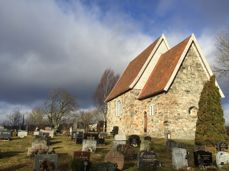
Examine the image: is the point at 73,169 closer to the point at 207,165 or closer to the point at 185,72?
the point at 207,165

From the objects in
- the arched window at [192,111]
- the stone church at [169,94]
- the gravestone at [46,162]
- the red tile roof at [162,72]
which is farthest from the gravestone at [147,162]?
the arched window at [192,111]

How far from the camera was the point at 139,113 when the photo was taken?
31.9 m

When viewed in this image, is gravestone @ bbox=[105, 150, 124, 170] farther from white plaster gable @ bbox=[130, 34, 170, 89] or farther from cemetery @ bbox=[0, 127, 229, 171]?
white plaster gable @ bbox=[130, 34, 170, 89]

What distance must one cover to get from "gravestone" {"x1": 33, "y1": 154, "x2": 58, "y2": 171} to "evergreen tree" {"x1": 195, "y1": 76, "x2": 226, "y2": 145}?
12.8 meters

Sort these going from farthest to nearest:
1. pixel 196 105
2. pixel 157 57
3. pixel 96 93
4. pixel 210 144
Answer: pixel 96 93
pixel 157 57
pixel 196 105
pixel 210 144

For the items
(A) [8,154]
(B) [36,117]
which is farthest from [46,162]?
(B) [36,117]

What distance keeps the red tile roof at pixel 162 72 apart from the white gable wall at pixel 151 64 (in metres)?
0.52

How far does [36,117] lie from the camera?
244 feet

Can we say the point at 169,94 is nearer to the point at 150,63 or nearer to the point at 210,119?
the point at 210,119

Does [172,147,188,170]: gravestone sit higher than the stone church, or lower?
lower

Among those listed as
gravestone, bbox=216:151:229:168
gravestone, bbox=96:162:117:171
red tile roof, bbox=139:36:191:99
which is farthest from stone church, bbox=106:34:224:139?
gravestone, bbox=96:162:117:171

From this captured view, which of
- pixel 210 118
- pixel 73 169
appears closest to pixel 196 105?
pixel 210 118

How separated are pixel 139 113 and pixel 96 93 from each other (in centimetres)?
3004

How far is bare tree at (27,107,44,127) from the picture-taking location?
7058 centimetres
